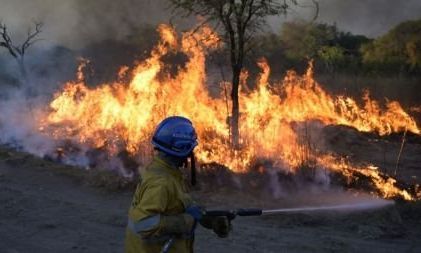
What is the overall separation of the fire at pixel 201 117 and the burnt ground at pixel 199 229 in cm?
120

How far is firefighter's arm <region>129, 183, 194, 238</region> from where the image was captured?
124 inches

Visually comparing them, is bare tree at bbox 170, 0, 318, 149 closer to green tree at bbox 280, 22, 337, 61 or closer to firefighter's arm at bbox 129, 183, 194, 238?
firefighter's arm at bbox 129, 183, 194, 238

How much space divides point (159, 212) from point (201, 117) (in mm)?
9680

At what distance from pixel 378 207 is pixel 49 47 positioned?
22.2 metres

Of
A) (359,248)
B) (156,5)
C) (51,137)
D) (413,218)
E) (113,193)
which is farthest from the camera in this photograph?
(156,5)

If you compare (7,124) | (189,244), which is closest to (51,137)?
(7,124)

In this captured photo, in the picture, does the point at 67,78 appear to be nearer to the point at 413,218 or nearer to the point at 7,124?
the point at 7,124

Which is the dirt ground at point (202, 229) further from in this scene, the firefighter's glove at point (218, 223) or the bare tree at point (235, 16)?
the firefighter's glove at point (218, 223)

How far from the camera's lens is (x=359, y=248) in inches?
261

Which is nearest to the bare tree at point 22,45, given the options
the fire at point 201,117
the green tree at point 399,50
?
the fire at point 201,117

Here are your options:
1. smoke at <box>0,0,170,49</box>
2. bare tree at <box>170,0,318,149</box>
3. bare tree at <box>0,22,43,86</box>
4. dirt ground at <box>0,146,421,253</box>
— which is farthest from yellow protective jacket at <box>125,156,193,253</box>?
smoke at <box>0,0,170,49</box>

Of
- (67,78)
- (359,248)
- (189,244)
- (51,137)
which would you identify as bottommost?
(359,248)

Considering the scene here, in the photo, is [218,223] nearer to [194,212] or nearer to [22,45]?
[194,212]

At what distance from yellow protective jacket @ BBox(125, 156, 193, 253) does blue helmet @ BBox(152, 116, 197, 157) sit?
9cm
